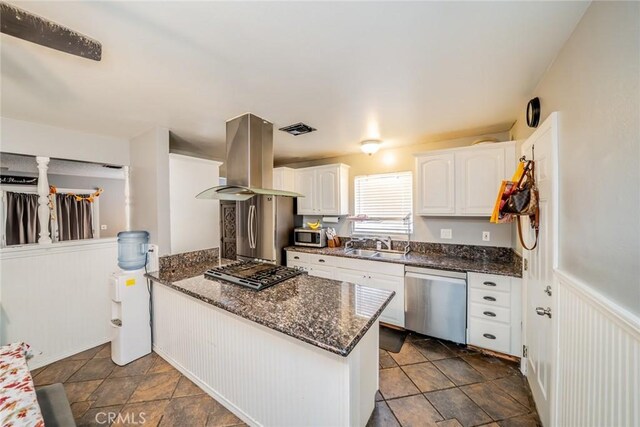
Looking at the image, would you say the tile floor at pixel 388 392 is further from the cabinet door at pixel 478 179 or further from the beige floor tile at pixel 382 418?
the cabinet door at pixel 478 179

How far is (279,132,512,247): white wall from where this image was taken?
2855 mm

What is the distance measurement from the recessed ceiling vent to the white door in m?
1.98

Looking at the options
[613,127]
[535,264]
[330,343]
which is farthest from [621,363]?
[535,264]

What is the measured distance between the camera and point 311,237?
12.7 ft

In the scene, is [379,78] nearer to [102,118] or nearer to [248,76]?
[248,76]

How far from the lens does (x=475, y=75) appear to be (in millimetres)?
1633

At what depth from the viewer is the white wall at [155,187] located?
2547mm

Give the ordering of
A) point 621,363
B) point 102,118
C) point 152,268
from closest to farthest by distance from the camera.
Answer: point 621,363
point 102,118
point 152,268

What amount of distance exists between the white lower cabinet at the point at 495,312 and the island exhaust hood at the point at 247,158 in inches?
82.3

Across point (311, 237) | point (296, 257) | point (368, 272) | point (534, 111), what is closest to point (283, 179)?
point (311, 237)

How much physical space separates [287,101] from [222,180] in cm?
374

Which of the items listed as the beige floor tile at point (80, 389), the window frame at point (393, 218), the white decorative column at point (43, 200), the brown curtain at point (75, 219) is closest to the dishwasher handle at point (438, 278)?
the window frame at point (393, 218)

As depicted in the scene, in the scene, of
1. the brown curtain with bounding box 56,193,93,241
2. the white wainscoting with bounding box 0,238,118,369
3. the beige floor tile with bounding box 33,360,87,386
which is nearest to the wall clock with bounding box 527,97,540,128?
the white wainscoting with bounding box 0,238,118,369

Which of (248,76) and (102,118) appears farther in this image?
(102,118)
